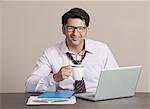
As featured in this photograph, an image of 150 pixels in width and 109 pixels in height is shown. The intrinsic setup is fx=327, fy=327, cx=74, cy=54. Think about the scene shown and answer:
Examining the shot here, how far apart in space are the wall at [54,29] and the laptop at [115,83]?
1604 millimetres

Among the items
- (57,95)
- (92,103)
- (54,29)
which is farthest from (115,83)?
(54,29)

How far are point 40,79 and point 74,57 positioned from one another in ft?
1.17

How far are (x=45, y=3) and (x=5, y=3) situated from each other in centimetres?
41

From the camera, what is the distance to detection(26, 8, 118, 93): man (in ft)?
7.66

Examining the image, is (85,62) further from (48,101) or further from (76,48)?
(48,101)

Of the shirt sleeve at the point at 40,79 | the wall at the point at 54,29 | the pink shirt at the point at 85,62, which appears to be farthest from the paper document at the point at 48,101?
the wall at the point at 54,29

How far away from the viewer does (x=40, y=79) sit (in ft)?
7.35

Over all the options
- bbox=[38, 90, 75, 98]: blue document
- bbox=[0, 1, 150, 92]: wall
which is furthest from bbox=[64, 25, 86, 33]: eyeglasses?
bbox=[0, 1, 150, 92]: wall

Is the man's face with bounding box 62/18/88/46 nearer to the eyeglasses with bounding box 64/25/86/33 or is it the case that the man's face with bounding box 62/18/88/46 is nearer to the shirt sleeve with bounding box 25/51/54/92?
the eyeglasses with bounding box 64/25/86/33

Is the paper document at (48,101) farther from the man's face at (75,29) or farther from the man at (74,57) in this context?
the man's face at (75,29)

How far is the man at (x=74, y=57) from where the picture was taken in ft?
7.66

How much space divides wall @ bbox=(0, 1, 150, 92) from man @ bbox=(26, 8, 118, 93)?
3.02ft

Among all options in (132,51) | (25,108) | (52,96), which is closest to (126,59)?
(132,51)

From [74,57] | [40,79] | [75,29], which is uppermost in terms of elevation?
[75,29]
